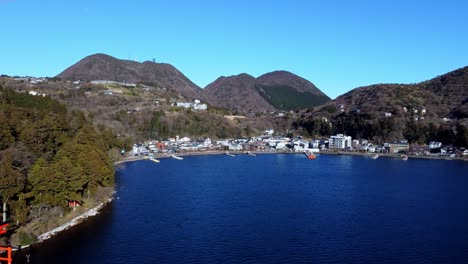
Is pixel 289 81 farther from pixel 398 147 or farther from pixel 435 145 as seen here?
pixel 435 145

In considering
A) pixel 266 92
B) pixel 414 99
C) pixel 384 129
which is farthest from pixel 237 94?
pixel 384 129

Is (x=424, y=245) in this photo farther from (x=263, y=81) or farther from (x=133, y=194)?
(x=263, y=81)

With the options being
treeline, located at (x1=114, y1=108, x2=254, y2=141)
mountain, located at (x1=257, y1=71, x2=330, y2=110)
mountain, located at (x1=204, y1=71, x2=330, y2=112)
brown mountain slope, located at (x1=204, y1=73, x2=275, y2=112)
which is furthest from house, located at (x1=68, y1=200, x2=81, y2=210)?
mountain, located at (x1=257, y1=71, x2=330, y2=110)

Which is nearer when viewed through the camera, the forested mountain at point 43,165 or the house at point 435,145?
the forested mountain at point 43,165

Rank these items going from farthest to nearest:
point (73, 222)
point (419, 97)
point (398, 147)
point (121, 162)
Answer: point (419, 97) → point (398, 147) → point (121, 162) → point (73, 222)

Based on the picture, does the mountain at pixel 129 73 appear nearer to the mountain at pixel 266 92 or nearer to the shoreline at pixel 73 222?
the mountain at pixel 266 92

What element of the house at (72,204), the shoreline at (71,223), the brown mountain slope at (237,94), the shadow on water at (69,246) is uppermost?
the brown mountain slope at (237,94)

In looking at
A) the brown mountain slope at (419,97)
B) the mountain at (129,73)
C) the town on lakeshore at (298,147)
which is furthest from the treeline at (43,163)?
the mountain at (129,73)
